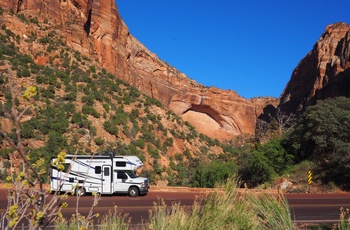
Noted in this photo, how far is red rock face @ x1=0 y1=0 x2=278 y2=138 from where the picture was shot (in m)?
48.9

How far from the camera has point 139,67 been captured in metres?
61.7

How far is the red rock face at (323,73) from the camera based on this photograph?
58438mm

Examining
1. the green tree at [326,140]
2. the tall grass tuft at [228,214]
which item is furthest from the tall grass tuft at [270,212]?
the green tree at [326,140]

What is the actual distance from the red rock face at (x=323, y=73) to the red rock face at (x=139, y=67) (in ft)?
25.5

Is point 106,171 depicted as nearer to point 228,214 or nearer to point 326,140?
point 228,214

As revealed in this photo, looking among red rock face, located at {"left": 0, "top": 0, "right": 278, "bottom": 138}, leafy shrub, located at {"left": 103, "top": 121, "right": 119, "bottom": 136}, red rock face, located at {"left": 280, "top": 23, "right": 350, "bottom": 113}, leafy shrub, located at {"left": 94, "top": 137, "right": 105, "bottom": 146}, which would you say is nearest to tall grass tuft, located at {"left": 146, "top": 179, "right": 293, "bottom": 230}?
leafy shrub, located at {"left": 94, "top": 137, "right": 105, "bottom": 146}

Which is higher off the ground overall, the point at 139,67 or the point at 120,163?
the point at 139,67

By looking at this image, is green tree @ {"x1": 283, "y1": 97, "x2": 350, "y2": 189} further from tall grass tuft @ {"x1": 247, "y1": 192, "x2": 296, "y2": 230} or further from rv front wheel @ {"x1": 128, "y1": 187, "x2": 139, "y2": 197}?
tall grass tuft @ {"x1": 247, "y1": 192, "x2": 296, "y2": 230}

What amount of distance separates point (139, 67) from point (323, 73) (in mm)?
31529

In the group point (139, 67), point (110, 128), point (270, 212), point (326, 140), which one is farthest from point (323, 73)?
point (270, 212)

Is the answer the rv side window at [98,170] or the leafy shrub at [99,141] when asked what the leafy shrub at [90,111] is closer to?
the leafy shrub at [99,141]

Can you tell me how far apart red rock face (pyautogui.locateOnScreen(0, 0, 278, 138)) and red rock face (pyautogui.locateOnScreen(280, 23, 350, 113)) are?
7.78 meters

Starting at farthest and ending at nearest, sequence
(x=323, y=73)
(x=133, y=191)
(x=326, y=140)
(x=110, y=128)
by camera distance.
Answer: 1. (x=323, y=73)
2. (x=110, y=128)
3. (x=326, y=140)
4. (x=133, y=191)

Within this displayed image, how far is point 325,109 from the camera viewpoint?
27.0 metres
